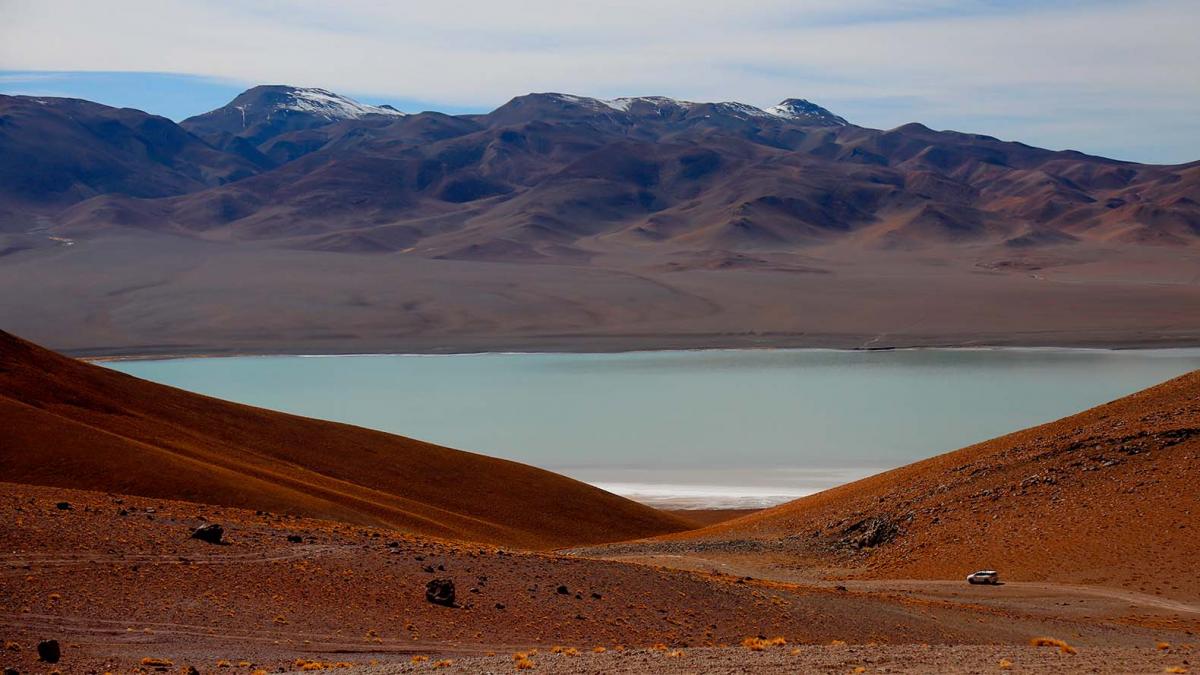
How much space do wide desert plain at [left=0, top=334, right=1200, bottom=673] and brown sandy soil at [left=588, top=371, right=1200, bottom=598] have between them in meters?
0.05

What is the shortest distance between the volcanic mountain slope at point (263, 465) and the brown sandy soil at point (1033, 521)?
3.29 metres

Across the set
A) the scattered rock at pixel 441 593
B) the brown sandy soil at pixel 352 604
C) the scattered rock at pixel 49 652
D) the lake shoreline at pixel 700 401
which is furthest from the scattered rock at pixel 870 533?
the scattered rock at pixel 49 652

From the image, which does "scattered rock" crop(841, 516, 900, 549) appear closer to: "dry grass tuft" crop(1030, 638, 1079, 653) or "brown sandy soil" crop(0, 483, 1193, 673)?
"brown sandy soil" crop(0, 483, 1193, 673)

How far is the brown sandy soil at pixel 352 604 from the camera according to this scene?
943 cm

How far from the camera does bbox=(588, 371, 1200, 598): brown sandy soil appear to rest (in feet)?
48.4

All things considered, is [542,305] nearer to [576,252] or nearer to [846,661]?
[576,252]

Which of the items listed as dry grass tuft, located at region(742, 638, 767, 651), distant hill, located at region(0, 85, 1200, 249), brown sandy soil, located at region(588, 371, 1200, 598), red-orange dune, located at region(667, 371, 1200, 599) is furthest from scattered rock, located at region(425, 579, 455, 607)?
distant hill, located at region(0, 85, 1200, 249)

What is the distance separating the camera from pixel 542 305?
81188mm

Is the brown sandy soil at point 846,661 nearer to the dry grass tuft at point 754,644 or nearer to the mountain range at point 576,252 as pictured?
the dry grass tuft at point 754,644

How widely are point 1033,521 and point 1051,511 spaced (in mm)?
334

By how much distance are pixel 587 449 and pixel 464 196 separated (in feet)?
465

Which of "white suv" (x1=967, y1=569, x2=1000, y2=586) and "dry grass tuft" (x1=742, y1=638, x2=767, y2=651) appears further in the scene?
"white suv" (x1=967, y1=569, x2=1000, y2=586)

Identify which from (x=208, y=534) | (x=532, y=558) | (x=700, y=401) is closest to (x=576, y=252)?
(x=700, y=401)

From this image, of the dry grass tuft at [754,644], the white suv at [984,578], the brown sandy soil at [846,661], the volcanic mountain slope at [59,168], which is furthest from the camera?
the volcanic mountain slope at [59,168]
